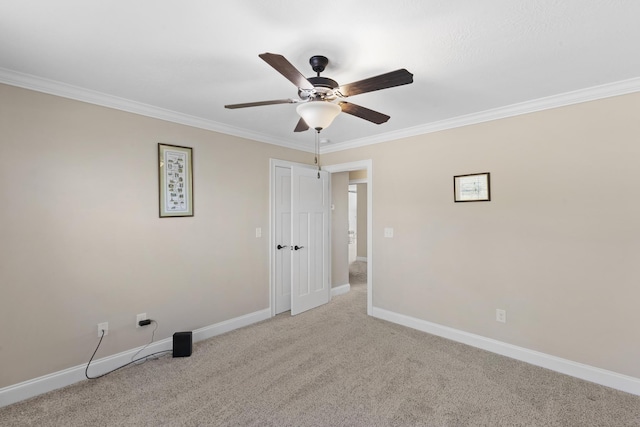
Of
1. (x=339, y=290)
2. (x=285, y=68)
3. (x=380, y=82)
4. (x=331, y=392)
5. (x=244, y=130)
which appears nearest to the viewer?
(x=285, y=68)

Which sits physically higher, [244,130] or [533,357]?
[244,130]

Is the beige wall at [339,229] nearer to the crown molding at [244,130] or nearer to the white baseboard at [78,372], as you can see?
the crown molding at [244,130]

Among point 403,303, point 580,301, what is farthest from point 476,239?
point 403,303

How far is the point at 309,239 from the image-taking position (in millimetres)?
4199

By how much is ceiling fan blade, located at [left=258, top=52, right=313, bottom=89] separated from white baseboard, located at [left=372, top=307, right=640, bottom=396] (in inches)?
118

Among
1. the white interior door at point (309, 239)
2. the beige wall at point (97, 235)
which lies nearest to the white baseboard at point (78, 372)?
the beige wall at point (97, 235)

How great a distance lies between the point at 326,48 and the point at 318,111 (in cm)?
38

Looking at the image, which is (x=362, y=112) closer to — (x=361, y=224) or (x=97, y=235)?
(x=97, y=235)

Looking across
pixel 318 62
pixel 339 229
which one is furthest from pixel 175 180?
pixel 339 229

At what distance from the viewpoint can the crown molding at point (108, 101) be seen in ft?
7.07

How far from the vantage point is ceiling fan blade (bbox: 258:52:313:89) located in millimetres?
1365

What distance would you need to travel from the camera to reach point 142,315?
2807 mm

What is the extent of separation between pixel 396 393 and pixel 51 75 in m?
3.57

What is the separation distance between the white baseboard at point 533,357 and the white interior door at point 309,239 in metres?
1.20
